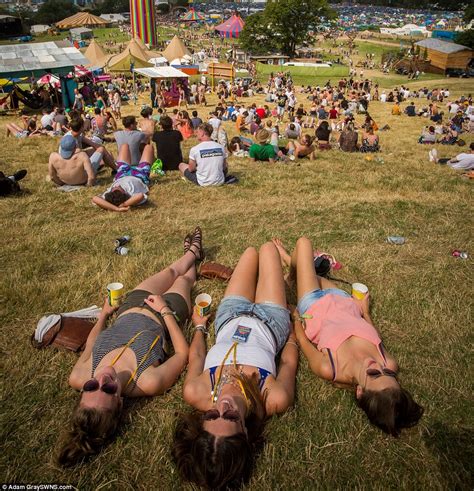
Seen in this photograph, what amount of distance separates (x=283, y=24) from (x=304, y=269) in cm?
6178

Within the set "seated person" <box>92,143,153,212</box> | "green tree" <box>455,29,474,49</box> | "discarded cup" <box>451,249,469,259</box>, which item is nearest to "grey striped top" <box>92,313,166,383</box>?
"seated person" <box>92,143,153,212</box>

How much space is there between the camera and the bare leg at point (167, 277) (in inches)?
148

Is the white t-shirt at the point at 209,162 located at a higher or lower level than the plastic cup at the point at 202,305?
lower

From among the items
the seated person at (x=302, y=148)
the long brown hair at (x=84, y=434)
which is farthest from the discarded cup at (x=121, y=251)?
the seated person at (x=302, y=148)

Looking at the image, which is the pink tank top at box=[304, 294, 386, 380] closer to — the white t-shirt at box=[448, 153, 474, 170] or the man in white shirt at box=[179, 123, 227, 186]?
the man in white shirt at box=[179, 123, 227, 186]

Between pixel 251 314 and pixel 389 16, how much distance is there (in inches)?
6770

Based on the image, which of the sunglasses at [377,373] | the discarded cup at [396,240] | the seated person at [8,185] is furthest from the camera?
the seated person at [8,185]

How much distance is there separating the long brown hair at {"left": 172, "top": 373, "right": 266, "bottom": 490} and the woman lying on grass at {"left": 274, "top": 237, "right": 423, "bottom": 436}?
881 mm

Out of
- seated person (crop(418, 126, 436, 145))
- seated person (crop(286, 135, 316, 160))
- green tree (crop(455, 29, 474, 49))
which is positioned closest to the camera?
seated person (crop(286, 135, 316, 160))

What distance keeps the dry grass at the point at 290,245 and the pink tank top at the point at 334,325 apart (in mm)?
313

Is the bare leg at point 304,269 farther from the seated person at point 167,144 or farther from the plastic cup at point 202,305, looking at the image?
the seated person at point 167,144

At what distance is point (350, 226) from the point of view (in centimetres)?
611

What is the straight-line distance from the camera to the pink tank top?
2.95 metres

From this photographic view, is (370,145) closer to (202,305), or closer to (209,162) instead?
(209,162)
